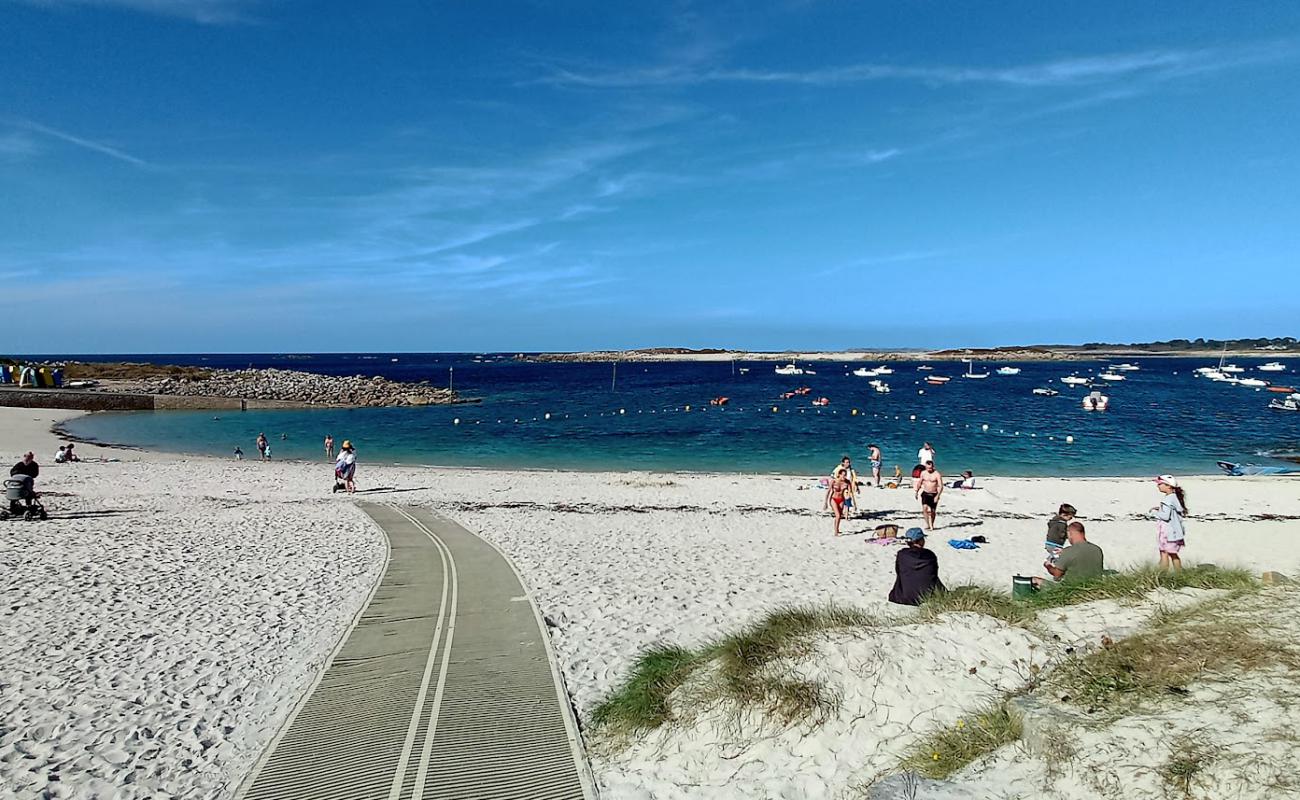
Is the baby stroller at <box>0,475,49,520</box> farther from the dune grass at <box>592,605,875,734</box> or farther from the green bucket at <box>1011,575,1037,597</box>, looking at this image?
the green bucket at <box>1011,575,1037,597</box>

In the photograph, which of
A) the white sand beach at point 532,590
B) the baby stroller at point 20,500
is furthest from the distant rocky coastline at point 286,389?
the baby stroller at point 20,500

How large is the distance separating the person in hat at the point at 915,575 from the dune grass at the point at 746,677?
187 centimetres

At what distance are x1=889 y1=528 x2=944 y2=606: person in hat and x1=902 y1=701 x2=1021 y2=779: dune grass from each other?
3563 millimetres

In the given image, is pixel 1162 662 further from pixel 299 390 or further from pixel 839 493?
pixel 299 390

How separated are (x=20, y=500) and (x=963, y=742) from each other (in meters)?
19.3

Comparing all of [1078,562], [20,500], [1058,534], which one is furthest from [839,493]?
[20,500]

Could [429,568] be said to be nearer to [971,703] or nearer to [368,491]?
[971,703]

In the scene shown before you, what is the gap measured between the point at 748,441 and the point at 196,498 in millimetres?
26140

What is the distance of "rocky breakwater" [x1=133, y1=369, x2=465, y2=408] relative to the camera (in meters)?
65.2

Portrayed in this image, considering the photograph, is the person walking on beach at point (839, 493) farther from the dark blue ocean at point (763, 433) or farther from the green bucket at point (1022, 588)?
the dark blue ocean at point (763, 433)

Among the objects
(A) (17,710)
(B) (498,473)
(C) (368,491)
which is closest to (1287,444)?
(B) (498,473)

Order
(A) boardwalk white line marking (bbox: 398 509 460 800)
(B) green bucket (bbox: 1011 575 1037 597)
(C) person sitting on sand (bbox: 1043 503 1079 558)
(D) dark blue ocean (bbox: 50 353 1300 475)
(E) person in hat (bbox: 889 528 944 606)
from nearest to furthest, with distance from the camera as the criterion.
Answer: (A) boardwalk white line marking (bbox: 398 509 460 800), (B) green bucket (bbox: 1011 575 1037 597), (E) person in hat (bbox: 889 528 944 606), (C) person sitting on sand (bbox: 1043 503 1079 558), (D) dark blue ocean (bbox: 50 353 1300 475)

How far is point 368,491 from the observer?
2338 centimetres

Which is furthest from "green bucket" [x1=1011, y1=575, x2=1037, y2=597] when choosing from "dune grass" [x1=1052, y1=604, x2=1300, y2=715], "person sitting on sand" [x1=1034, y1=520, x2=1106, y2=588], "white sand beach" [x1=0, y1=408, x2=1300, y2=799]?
"dune grass" [x1=1052, y1=604, x2=1300, y2=715]
